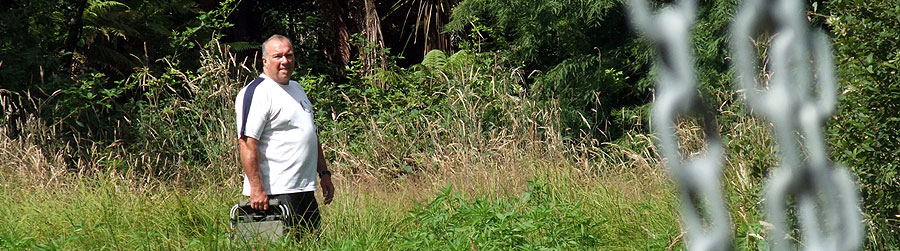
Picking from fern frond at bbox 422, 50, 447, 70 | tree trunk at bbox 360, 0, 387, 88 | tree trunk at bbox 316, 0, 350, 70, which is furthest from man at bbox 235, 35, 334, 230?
tree trunk at bbox 316, 0, 350, 70

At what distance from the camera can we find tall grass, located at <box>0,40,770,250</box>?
4.95m

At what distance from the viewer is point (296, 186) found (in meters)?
4.79

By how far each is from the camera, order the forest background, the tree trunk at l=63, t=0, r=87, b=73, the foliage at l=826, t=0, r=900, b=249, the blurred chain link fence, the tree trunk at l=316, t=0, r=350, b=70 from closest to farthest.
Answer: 1. the blurred chain link fence
2. the foliage at l=826, t=0, r=900, b=249
3. the forest background
4. the tree trunk at l=63, t=0, r=87, b=73
5. the tree trunk at l=316, t=0, r=350, b=70

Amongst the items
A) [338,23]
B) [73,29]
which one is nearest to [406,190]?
[73,29]

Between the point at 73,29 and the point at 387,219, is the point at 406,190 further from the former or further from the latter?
the point at 73,29

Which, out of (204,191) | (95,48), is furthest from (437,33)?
(204,191)

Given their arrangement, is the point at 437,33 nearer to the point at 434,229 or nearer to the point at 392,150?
the point at 392,150

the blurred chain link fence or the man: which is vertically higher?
the blurred chain link fence

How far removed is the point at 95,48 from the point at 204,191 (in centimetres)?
669

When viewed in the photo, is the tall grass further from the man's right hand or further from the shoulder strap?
the shoulder strap

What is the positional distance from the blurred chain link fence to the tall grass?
273 cm

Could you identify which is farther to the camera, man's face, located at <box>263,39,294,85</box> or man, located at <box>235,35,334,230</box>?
man's face, located at <box>263,39,294,85</box>

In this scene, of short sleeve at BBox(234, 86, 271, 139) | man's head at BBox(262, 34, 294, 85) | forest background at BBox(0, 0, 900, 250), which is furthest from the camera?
man's head at BBox(262, 34, 294, 85)

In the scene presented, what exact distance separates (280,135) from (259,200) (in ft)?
1.04
